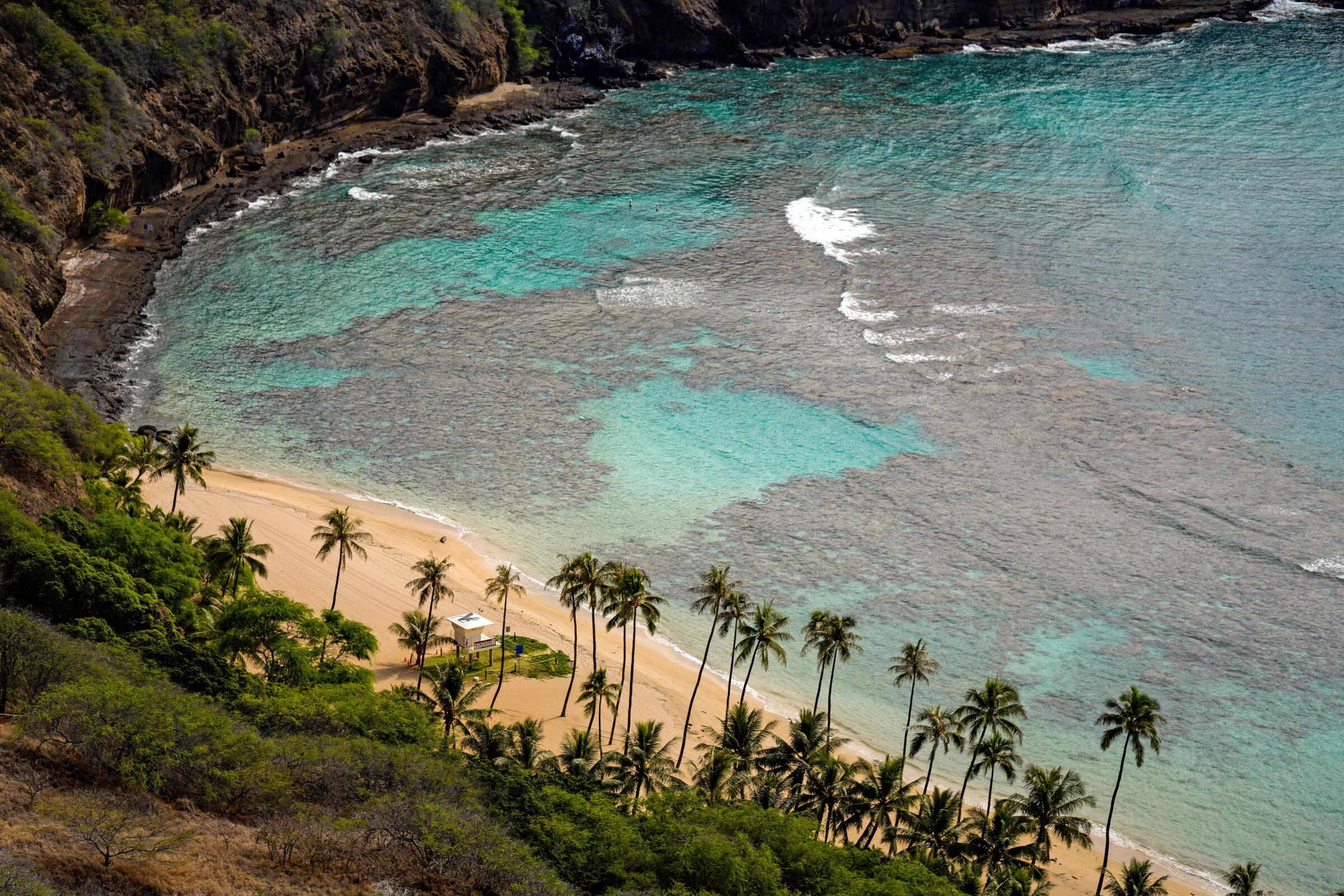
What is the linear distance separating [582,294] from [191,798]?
2515 inches

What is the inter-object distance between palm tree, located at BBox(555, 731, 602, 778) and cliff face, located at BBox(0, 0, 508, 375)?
42.1m

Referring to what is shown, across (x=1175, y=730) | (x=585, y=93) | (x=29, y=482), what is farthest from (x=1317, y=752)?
(x=585, y=93)

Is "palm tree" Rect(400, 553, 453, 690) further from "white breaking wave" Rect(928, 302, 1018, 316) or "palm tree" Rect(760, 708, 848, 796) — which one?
"white breaking wave" Rect(928, 302, 1018, 316)

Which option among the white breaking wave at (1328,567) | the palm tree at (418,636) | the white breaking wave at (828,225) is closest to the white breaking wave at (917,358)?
the white breaking wave at (828,225)

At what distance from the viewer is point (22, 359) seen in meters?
71.8

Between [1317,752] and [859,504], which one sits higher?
[859,504]

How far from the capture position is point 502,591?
5609cm

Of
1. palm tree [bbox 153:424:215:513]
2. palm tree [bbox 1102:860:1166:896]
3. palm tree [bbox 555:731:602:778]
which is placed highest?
palm tree [bbox 153:424:215:513]

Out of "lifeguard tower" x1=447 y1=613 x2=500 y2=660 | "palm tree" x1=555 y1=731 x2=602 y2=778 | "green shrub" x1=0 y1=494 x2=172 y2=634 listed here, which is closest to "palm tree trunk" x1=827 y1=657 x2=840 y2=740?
"palm tree" x1=555 y1=731 x2=602 y2=778

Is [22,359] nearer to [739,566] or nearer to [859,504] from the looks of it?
[739,566]

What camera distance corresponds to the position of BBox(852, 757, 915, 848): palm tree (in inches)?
1731

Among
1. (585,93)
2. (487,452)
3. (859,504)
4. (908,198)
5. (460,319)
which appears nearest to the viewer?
(859,504)

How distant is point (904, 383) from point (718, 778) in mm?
45282

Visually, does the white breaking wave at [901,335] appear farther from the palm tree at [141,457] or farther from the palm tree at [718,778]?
the palm tree at [141,457]
